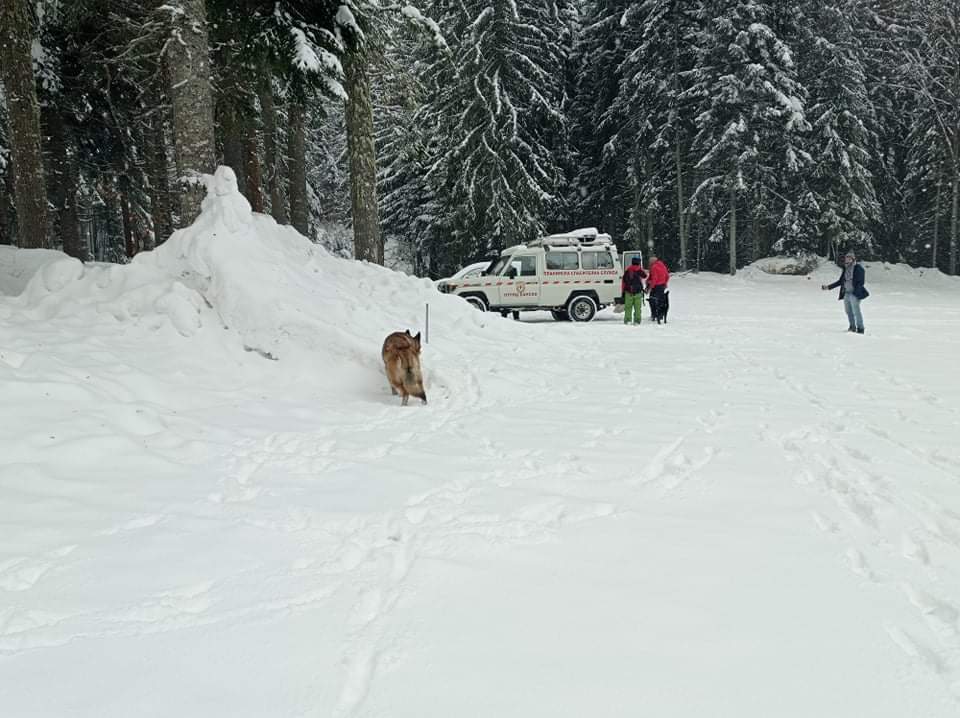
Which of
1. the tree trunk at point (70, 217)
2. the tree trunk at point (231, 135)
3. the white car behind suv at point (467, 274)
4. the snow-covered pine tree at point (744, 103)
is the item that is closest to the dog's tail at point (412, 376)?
the tree trunk at point (231, 135)

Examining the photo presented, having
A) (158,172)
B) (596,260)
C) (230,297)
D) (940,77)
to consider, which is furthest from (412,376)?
(940,77)

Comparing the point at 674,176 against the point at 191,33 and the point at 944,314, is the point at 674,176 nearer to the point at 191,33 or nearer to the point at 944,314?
the point at 944,314

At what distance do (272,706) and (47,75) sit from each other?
16508 millimetres

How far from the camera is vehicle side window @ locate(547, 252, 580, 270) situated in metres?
18.1

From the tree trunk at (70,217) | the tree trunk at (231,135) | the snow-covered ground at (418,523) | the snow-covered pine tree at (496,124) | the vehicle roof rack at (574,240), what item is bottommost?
the snow-covered ground at (418,523)

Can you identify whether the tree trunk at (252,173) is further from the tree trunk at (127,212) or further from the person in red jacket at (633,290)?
the person in red jacket at (633,290)

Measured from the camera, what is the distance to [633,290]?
54.7 ft

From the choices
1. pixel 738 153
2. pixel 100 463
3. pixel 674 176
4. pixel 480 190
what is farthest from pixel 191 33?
pixel 674 176

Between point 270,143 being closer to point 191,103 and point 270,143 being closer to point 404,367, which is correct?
point 191,103

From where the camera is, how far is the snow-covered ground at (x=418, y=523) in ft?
8.43

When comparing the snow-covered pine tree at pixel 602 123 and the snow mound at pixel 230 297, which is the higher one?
the snow-covered pine tree at pixel 602 123

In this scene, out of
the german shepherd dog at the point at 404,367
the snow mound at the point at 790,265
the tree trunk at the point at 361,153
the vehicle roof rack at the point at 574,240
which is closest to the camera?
the german shepherd dog at the point at 404,367

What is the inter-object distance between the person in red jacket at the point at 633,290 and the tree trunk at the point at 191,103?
10.6 m

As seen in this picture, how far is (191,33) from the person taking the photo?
28.6ft
